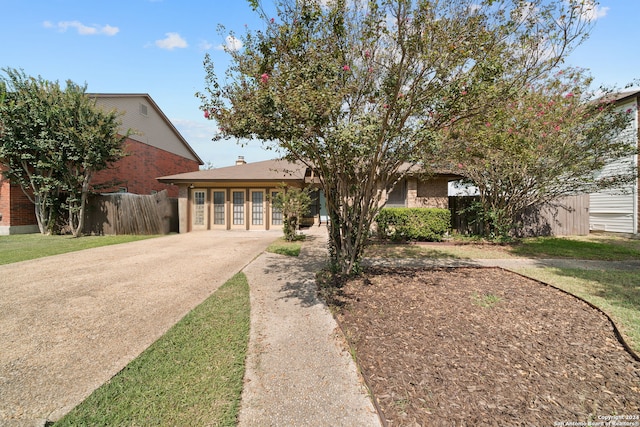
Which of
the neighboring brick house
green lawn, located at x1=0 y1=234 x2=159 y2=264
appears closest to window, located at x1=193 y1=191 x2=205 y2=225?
green lawn, located at x1=0 y1=234 x2=159 y2=264

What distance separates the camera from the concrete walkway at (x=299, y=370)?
2074mm

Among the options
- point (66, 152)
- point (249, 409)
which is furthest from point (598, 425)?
point (66, 152)

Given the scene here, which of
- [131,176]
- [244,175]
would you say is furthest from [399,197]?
[131,176]

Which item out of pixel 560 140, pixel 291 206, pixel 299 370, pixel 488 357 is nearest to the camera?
pixel 299 370

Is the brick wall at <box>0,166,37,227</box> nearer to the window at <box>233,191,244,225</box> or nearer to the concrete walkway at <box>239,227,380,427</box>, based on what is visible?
the window at <box>233,191,244,225</box>

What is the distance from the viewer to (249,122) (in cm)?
403

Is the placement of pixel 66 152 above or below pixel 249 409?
above

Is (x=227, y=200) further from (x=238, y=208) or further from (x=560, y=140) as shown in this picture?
(x=560, y=140)

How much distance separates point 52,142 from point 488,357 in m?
15.9

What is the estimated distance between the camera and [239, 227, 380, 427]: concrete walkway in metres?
2.07

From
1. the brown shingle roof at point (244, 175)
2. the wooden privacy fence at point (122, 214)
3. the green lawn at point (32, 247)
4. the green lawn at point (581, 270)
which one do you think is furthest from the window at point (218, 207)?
the green lawn at point (581, 270)

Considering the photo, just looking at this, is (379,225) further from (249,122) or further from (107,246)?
(107,246)

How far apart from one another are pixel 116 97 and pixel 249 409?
21.1 m

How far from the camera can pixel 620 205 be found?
1340 cm
